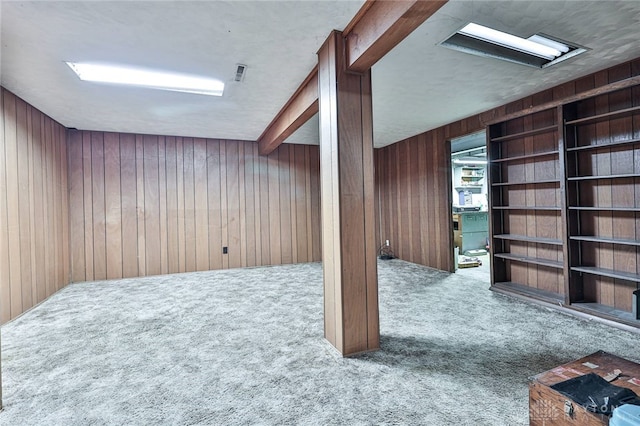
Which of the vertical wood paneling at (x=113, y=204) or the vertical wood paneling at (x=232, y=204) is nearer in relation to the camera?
the vertical wood paneling at (x=113, y=204)

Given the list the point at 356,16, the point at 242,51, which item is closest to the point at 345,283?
the point at 356,16

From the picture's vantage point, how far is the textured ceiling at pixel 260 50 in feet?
6.04

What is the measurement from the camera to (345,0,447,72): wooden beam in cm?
151

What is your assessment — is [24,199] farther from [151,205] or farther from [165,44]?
[165,44]

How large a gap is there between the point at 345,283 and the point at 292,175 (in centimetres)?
397

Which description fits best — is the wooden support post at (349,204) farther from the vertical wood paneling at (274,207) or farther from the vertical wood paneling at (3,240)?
the vertical wood paneling at (274,207)

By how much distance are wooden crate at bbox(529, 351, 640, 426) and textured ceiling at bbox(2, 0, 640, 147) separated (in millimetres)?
2012

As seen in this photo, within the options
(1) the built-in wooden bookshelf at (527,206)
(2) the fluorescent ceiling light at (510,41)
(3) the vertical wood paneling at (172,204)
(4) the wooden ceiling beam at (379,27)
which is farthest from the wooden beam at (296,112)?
(1) the built-in wooden bookshelf at (527,206)

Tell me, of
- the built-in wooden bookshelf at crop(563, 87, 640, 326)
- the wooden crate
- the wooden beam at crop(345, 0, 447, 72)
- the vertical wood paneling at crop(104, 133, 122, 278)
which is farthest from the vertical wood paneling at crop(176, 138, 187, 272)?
the built-in wooden bookshelf at crop(563, 87, 640, 326)

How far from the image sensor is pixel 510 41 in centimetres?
228

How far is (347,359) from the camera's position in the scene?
2.04 metres

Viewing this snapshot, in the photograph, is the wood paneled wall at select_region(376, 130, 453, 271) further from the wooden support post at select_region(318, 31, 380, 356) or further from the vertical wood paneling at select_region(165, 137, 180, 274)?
the vertical wood paneling at select_region(165, 137, 180, 274)

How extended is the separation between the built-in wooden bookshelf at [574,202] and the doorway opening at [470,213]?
2.30 ft

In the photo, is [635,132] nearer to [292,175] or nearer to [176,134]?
[292,175]
